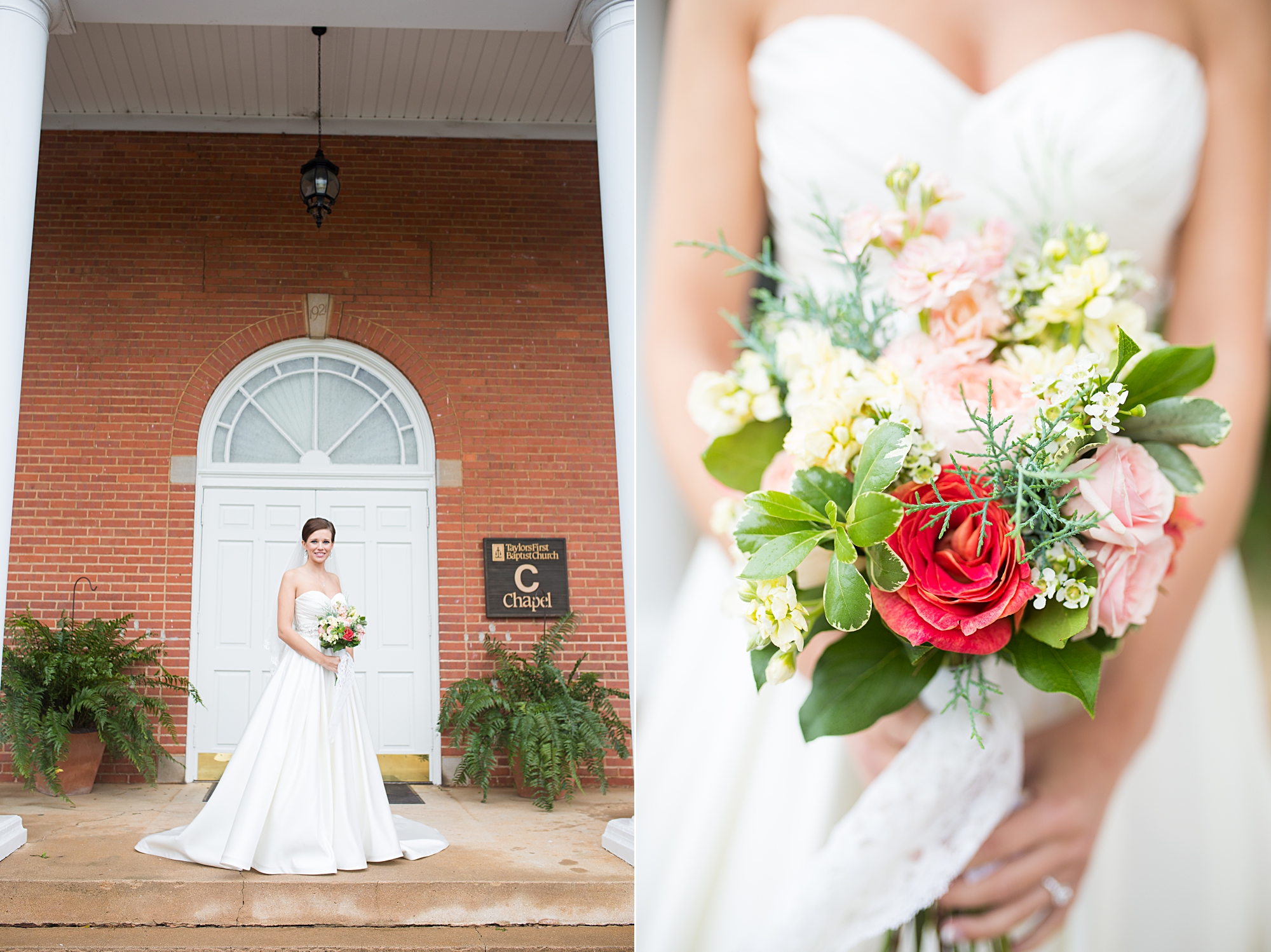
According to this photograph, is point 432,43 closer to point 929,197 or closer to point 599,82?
point 599,82

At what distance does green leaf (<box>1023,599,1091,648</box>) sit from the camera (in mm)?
1389

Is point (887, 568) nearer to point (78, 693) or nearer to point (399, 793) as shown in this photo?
point (399, 793)

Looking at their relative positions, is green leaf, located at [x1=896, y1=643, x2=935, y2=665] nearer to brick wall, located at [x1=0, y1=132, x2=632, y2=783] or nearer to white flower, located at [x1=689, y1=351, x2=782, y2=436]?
white flower, located at [x1=689, y1=351, x2=782, y2=436]

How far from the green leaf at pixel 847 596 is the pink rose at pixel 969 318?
41 cm

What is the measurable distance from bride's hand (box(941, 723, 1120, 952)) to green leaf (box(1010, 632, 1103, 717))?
0.50 ft

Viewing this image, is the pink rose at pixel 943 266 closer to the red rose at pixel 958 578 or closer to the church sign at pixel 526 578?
the red rose at pixel 958 578

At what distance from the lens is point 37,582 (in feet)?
21.1

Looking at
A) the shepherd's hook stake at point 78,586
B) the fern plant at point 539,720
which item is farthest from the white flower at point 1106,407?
the shepherd's hook stake at point 78,586

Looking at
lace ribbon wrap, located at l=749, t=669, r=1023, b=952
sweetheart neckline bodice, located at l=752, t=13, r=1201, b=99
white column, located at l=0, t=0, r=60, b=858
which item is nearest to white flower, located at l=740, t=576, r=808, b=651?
lace ribbon wrap, located at l=749, t=669, r=1023, b=952

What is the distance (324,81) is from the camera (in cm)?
661

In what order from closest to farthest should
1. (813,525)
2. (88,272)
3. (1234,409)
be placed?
(813,525)
(1234,409)
(88,272)

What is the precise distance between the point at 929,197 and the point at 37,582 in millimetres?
6703

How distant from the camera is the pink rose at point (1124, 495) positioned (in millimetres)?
1364

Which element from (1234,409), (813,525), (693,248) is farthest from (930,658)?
(693,248)
